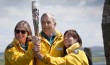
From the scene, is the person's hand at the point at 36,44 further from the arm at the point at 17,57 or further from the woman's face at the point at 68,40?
the woman's face at the point at 68,40

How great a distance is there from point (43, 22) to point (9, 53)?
0.84 m

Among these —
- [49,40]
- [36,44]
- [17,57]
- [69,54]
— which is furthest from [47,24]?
[17,57]

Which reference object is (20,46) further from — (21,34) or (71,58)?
(71,58)

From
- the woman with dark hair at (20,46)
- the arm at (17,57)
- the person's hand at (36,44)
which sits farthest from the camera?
the woman with dark hair at (20,46)

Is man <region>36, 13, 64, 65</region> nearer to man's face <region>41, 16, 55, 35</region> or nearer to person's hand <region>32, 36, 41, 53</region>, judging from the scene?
man's face <region>41, 16, 55, 35</region>

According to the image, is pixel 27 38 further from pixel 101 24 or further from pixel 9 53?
pixel 101 24

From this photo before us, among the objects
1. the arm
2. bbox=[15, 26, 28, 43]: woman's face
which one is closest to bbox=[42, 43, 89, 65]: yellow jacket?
the arm

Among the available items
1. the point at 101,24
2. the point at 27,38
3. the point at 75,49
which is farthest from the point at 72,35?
the point at 101,24

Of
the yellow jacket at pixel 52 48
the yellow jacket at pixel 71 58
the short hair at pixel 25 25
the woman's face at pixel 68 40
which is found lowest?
the yellow jacket at pixel 71 58

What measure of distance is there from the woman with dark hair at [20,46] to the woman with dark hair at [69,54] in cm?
30

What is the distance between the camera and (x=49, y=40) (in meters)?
7.57

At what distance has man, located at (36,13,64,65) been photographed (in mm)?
7455

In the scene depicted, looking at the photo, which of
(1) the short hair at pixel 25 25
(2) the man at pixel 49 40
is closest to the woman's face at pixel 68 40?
(2) the man at pixel 49 40

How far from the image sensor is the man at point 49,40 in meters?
7.46
